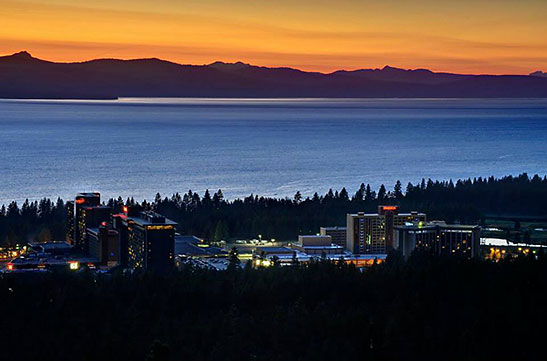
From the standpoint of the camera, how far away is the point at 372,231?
108 ft

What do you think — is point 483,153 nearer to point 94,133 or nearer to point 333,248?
point 94,133

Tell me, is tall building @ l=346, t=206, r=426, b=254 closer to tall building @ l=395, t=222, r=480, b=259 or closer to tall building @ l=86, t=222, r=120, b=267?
tall building @ l=395, t=222, r=480, b=259

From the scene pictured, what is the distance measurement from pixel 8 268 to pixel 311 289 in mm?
9733

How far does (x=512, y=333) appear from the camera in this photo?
1689cm

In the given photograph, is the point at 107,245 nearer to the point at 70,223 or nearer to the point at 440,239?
the point at 70,223

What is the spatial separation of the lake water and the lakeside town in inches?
457

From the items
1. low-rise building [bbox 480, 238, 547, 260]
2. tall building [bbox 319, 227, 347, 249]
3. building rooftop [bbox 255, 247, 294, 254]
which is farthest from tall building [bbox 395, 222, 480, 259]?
building rooftop [bbox 255, 247, 294, 254]

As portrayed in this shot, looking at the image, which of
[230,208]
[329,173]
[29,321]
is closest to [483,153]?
[329,173]

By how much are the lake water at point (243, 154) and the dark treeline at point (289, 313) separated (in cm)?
2093

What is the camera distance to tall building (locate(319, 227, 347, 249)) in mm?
33594

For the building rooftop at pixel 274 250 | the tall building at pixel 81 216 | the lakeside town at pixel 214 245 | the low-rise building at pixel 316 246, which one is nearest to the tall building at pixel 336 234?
the lakeside town at pixel 214 245

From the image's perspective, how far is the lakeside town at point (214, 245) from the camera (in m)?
27.9

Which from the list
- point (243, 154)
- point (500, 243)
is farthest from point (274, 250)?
point (243, 154)

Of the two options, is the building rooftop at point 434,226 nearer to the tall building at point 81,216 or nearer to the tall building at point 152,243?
the tall building at point 152,243
